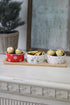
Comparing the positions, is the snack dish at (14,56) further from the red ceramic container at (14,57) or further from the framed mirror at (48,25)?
the framed mirror at (48,25)

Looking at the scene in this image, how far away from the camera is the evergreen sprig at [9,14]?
1226 mm

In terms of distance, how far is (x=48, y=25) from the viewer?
1.25 metres

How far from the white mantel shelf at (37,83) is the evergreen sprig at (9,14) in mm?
424

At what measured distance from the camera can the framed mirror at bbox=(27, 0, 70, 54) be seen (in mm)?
1214

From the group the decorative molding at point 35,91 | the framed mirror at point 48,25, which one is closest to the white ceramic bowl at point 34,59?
the decorative molding at point 35,91

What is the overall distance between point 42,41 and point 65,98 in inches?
21.7

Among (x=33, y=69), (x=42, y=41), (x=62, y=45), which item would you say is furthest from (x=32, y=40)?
(x=33, y=69)

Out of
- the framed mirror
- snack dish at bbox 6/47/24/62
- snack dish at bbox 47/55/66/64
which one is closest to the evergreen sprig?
the framed mirror

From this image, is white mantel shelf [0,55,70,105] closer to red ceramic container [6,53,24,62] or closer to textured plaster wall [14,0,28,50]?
red ceramic container [6,53,24,62]

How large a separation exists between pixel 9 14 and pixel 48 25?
0.25m

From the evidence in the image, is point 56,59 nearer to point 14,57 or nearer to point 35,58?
point 35,58

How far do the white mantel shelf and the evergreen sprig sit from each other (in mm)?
424

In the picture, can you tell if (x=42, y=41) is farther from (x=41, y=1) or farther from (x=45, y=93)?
(x=45, y=93)

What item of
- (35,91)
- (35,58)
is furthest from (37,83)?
(35,58)
